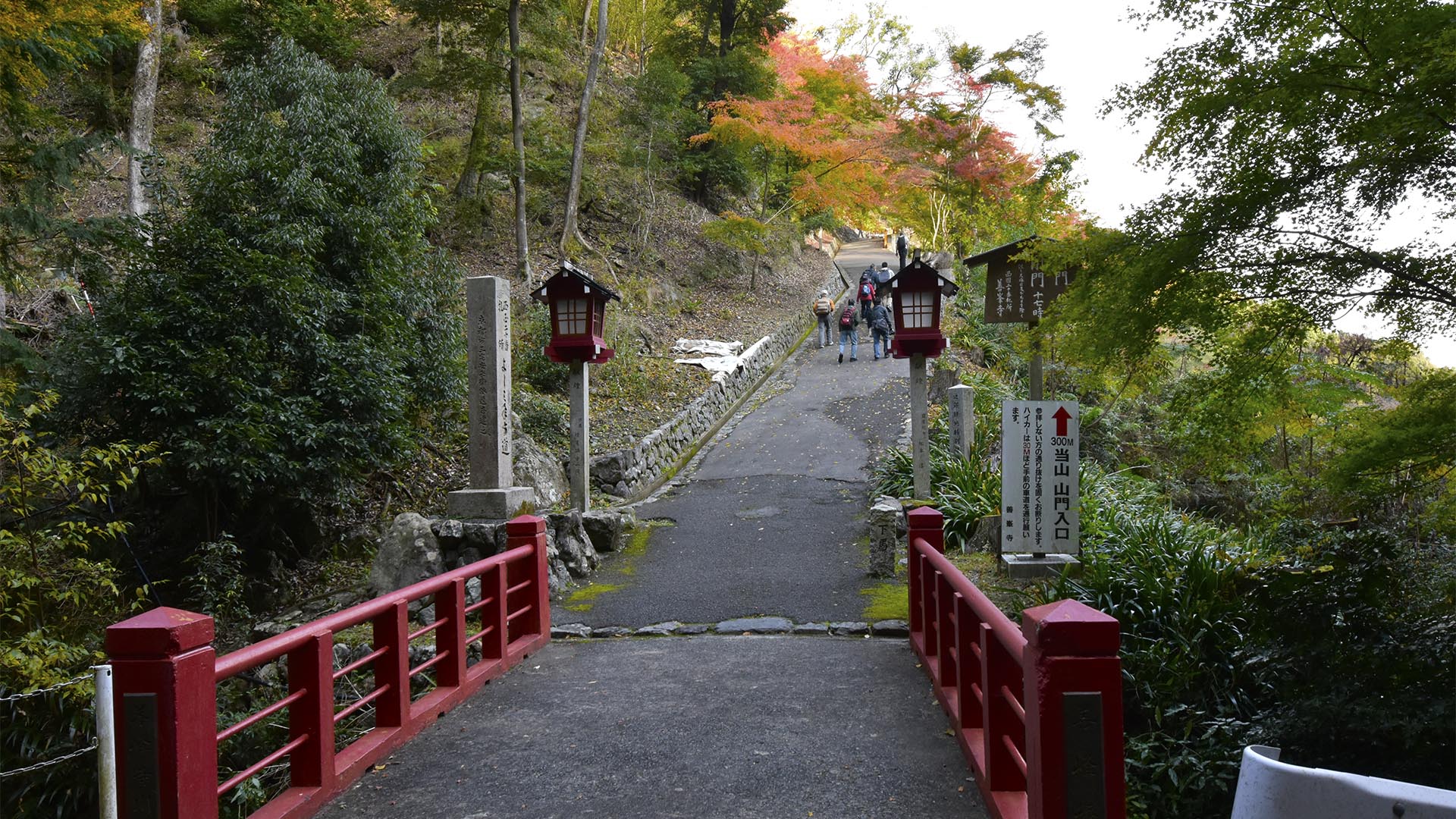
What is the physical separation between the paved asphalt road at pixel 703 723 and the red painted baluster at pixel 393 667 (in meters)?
0.22

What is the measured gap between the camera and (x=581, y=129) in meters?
20.5

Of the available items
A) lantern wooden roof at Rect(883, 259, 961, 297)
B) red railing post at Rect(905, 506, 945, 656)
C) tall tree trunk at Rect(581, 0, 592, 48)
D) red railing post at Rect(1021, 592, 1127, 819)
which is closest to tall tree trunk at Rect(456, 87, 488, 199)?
tall tree trunk at Rect(581, 0, 592, 48)

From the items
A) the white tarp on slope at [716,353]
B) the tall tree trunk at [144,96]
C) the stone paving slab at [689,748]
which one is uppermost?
the tall tree trunk at [144,96]

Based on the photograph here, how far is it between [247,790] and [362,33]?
91.7 feet

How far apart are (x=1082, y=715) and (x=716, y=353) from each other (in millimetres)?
17794

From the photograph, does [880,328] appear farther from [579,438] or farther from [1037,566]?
[1037,566]

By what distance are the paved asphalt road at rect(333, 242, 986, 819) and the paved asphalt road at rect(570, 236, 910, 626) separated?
2.0 inches

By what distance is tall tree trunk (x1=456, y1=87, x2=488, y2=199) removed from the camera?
2014cm

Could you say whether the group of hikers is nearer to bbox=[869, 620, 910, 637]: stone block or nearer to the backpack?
the backpack

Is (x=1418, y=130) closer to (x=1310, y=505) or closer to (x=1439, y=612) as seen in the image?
(x=1439, y=612)

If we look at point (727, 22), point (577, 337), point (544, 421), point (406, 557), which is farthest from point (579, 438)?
point (727, 22)

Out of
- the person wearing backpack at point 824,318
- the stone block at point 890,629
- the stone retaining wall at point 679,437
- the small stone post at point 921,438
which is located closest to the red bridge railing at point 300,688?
the stone block at point 890,629

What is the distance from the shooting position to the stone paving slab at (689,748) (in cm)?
414

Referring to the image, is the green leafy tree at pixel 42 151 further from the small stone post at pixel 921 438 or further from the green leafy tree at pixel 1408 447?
the green leafy tree at pixel 1408 447
